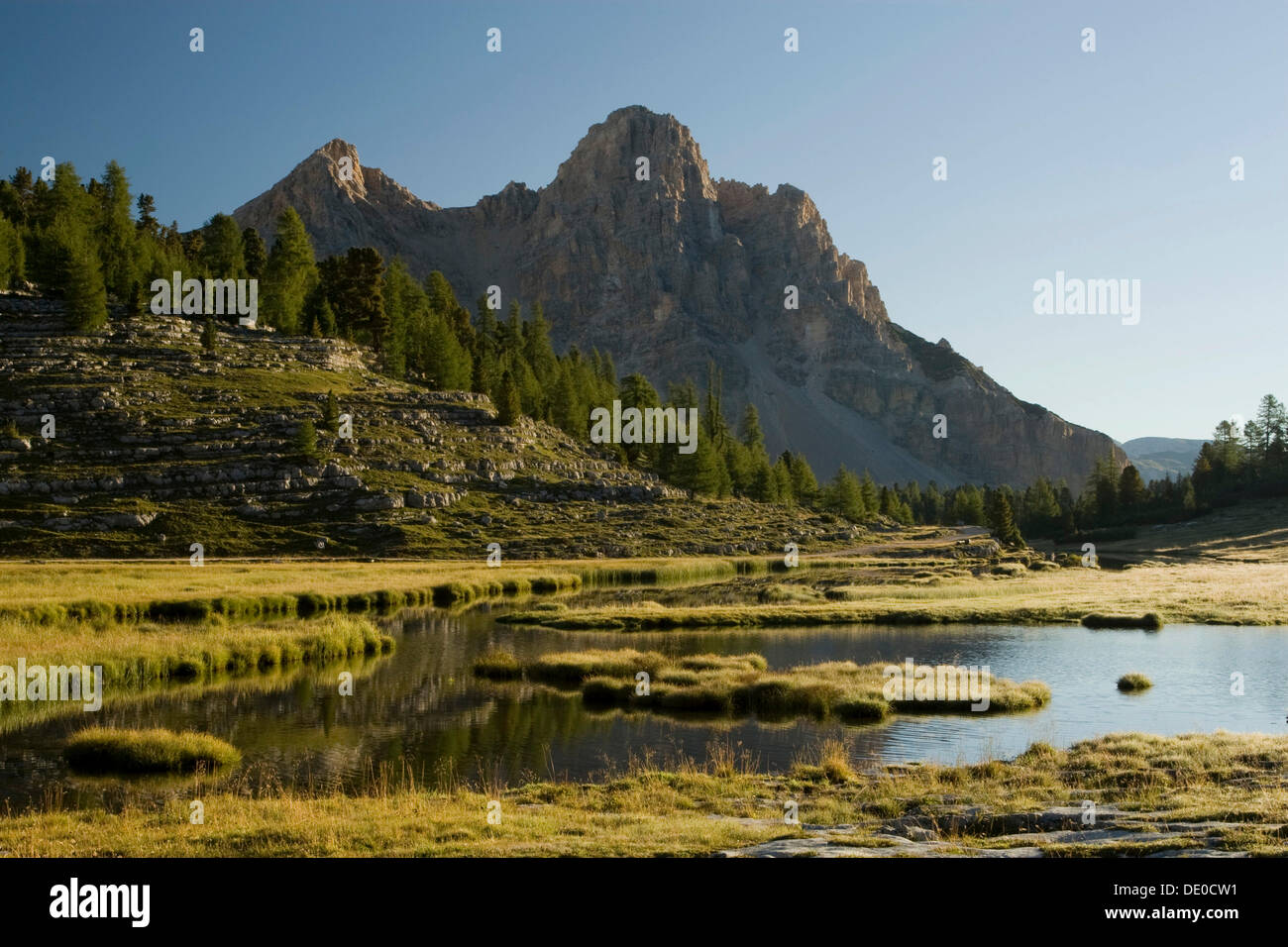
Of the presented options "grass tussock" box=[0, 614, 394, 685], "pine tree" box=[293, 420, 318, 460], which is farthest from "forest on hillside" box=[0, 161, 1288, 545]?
"grass tussock" box=[0, 614, 394, 685]

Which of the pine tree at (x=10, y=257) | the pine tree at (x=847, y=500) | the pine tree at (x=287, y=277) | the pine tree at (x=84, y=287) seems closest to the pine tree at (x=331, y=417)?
the pine tree at (x=287, y=277)

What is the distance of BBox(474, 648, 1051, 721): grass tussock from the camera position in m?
35.5

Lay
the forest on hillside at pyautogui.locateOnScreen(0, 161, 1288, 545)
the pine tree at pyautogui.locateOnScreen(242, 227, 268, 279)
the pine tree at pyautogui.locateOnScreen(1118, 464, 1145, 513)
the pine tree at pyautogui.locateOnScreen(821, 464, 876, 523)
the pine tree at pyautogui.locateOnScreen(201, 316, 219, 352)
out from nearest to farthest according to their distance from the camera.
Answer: the pine tree at pyautogui.locateOnScreen(201, 316, 219, 352) < the forest on hillside at pyautogui.locateOnScreen(0, 161, 1288, 545) < the pine tree at pyautogui.locateOnScreen(242, 227, 268, 279) < the pine tree at pyautogui.locateOnScreen(1118, 464, 1145, 513) < the pine tree at pyautogui.locateOnScreen(821, 464, 876, 523)

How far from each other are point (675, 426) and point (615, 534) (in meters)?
49.6

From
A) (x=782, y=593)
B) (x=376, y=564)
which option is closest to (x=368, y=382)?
(x=376, y=564)

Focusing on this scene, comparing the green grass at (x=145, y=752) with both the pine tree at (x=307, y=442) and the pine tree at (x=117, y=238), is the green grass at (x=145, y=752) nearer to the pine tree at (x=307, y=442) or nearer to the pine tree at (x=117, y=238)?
the pine tree at (x=307, y=442)

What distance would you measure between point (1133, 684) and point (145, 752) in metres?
37.6

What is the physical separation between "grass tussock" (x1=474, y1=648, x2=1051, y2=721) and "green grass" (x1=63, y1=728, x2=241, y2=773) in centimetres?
1514

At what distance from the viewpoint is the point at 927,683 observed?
125ft

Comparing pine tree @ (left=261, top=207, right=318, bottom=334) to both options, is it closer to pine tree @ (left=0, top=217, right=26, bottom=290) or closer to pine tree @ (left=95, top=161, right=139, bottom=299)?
pine tree @ (left=95, top=161, right=139, bottom=299)

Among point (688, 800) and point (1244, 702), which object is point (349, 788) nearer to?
point (688, 800)

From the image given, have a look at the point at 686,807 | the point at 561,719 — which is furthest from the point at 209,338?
the point at 686,807

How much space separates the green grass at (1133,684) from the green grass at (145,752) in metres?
34.7

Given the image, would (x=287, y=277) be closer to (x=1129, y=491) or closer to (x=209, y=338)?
(x=209, y=338)
